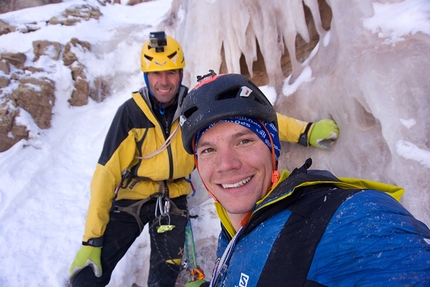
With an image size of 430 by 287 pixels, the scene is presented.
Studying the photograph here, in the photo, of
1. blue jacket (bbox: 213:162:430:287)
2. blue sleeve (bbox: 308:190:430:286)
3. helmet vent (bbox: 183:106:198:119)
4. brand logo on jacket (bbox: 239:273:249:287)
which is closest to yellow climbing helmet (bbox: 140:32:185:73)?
helmet vent (bbox: 183:106:198:119)

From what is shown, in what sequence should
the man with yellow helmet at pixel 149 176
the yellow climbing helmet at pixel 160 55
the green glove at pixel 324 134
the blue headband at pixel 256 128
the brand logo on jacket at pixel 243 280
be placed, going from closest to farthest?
the brand logo on jacket at pixel 243 280 < the blue headband at pixel 256 128 < the green glove at pixel 324 134 < the man with yellow helmet at pixel 149 176 < the yellow climbing helmet at pixel 160 55

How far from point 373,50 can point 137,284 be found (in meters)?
3.50

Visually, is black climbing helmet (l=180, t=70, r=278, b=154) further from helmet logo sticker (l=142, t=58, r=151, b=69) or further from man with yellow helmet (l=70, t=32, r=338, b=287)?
helmet logo sticker (l=142, t=58, r=151, b=69)

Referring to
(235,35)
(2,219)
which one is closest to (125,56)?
(235,35)

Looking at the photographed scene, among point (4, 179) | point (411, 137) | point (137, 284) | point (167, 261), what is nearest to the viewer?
point (411, 137)

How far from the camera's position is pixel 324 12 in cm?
409

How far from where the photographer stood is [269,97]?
3688mm

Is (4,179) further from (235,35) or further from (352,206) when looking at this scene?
(352,206)

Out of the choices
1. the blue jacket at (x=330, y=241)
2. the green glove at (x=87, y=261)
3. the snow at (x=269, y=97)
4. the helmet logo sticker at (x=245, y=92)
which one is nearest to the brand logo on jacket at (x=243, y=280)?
the blue jacket at (x=330, y=241)

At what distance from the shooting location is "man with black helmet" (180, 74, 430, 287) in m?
0.75

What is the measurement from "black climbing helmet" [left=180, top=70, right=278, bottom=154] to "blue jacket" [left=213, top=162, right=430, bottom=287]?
0.56 meters

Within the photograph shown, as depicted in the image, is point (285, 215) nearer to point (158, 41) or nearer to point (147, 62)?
point (147, 62)

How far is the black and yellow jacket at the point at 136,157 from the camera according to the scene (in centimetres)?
268

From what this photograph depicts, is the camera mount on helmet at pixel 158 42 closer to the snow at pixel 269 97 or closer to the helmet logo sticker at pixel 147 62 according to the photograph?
the helmet logo sticker at pixel 147 62
